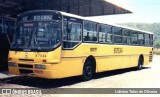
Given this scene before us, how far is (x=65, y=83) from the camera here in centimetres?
1137

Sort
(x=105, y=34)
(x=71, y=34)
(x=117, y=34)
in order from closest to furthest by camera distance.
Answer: (x=71, y=34) → (x=105, y=34) → (x=117, y=34)

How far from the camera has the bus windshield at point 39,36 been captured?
10.1m

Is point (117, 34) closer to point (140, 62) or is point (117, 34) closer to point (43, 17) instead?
point (140, 62)

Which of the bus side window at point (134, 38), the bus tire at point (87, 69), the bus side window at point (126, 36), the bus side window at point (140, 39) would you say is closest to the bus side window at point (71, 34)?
the bus tire at point (87, 69)

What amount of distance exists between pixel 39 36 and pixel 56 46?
833mm

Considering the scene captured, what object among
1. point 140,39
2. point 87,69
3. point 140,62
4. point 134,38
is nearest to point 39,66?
point 87,69

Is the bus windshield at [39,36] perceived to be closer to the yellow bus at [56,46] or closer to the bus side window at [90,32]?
the yellow bus at [56,46]

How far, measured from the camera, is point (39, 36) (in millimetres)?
10250

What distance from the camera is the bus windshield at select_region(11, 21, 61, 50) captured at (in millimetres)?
10055

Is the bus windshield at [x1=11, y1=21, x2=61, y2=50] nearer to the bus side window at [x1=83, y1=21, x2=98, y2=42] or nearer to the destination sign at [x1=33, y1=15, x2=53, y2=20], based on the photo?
the destination sign at [x1=33, y1=15, x2=53, y2=20]

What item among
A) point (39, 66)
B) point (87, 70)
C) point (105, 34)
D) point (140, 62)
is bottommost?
point (140, 62)

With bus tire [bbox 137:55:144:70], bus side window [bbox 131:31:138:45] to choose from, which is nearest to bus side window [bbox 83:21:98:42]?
bus side window [bbox 131:31:138:45]

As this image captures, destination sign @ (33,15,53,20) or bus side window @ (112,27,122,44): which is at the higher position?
destination sign @ (33,15,53,20)

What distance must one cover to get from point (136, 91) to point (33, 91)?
3.65m
